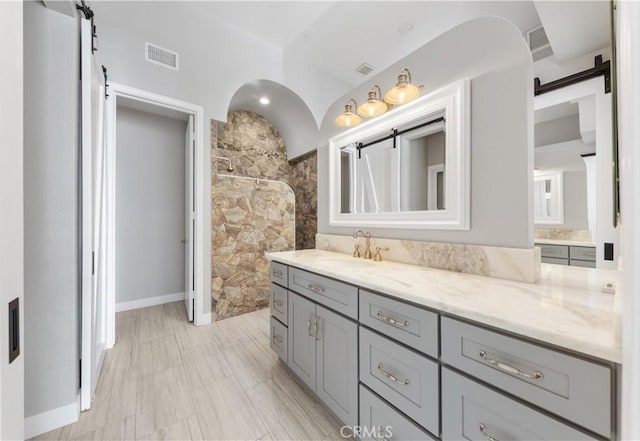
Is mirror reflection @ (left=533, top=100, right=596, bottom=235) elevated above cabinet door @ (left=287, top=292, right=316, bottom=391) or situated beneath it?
elevated above

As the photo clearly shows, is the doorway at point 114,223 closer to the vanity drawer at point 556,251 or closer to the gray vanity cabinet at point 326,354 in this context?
the gray vanity cabinet at point 326,354

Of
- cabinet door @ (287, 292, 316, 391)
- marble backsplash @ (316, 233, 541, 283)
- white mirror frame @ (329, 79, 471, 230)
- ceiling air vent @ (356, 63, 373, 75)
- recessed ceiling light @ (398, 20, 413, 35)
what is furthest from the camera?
ceiling air vent @ (356, 63, 373, 75)

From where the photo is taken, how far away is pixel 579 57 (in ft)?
7.05

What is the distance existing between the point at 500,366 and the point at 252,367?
6.06 feet

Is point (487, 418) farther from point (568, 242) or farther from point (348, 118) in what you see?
point (568, 242)

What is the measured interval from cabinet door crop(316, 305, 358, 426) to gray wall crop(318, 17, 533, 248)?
2.88 ft

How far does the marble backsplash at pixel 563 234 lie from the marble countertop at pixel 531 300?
3.74 ft

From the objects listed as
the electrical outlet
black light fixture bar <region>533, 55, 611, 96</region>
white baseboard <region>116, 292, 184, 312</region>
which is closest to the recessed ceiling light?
black light fixture bar <region>533, 55, 611, 96</region>

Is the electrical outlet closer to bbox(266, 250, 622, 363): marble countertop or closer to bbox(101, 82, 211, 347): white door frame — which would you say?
bbox(266, 250, 622, 363): marble countertop

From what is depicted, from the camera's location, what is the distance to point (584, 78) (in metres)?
2.14

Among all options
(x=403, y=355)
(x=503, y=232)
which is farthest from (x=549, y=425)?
(x=503, y=232)

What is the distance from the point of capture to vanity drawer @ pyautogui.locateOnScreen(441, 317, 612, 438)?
2.13 ft

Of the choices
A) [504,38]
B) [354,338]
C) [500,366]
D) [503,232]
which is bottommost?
[354,338]

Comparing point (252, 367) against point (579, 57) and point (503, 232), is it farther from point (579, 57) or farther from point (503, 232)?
point (579, 57)
